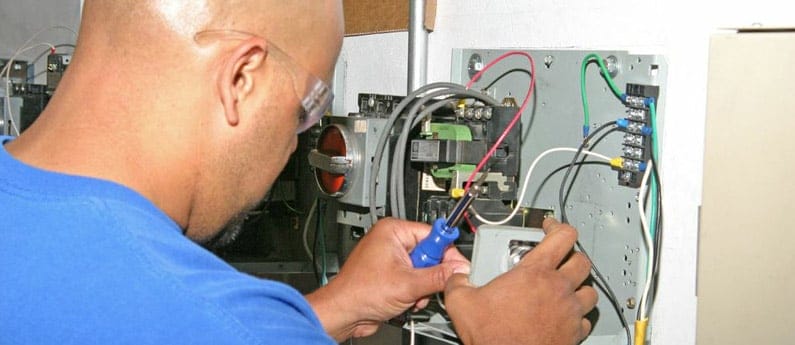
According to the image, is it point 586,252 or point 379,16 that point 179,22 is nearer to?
point 586,252

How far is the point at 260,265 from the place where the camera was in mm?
1952

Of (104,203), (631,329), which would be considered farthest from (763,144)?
(104,203)

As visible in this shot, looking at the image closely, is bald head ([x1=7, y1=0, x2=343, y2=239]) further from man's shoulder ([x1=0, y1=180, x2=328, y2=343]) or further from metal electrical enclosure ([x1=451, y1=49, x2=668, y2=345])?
metal electrical enclosure ([x1=451, y1=49, x2=668, y2=345])

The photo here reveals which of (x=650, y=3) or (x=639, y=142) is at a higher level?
(x=650, y=3)

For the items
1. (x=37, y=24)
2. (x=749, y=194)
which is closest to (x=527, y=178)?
(x=749, y=194)

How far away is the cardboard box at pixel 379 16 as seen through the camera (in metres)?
1.88

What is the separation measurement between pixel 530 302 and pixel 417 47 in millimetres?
883

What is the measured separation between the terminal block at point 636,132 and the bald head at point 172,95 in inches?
23.4

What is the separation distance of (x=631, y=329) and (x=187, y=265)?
0.82 meters

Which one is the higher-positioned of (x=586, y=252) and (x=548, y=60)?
(x=548, y=60)

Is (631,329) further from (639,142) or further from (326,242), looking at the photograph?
(326,242)

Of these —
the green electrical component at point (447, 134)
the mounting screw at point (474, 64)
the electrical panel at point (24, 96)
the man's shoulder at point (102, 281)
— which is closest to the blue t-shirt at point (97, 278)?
the man's shoulder at point (102, 281)

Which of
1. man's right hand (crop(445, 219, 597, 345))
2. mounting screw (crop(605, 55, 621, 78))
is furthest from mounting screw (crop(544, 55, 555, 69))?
man's right hand (crop(445, 219, 597, 345))

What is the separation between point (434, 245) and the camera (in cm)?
127
